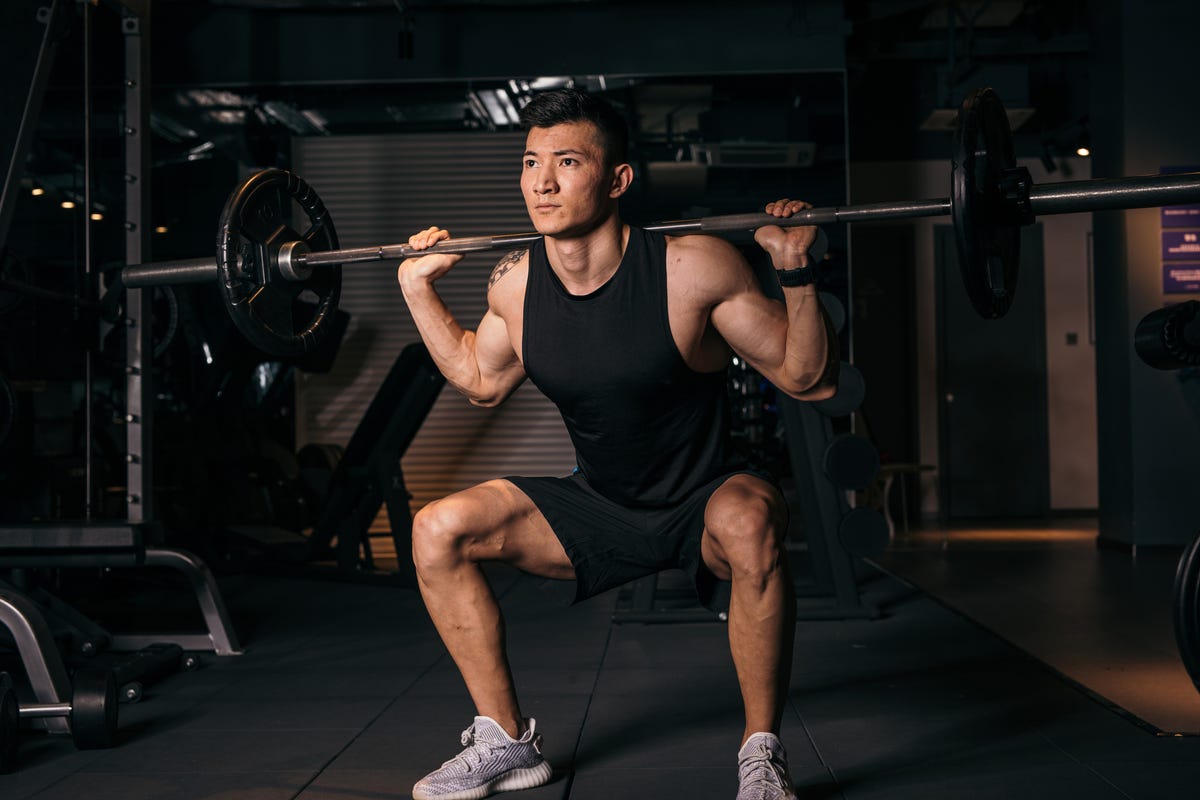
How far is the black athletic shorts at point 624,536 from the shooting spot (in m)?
1.93

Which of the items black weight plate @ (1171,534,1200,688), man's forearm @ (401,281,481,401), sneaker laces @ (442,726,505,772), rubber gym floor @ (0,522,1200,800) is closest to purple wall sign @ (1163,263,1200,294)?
rubber gym floor @ (0,522,1200,800)

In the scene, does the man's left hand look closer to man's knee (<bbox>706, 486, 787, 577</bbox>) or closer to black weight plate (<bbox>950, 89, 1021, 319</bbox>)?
black weight plate (<bbox>950, 89, 1021, 319</bbox>)

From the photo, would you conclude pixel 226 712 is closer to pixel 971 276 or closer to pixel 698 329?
pixel 698 329

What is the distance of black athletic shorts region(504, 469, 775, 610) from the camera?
193 cm

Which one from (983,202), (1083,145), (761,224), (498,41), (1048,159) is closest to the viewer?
(983,202)

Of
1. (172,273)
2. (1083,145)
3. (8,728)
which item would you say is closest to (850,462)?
(172,273)

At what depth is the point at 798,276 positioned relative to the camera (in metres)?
1.79

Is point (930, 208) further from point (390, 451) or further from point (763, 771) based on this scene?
point (390, 451)

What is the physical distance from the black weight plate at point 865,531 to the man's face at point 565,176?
6.53ft

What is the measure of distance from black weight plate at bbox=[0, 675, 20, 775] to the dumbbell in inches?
4.3

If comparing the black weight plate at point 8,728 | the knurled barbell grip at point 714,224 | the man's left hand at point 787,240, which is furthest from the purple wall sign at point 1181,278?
the black weight plate at point 8,728

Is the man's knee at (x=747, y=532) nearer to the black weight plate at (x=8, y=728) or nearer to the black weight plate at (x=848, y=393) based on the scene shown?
the black weight plate at (x=8, y=728)

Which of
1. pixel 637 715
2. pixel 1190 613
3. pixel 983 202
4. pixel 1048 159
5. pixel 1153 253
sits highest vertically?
pixel 1048 159

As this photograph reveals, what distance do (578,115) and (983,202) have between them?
0.67 metres
